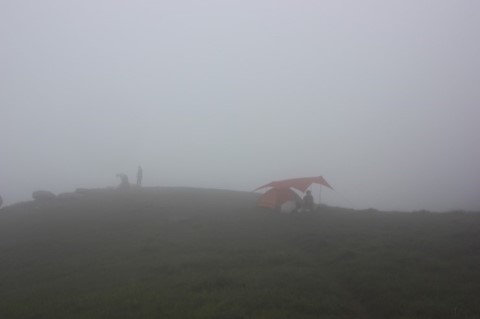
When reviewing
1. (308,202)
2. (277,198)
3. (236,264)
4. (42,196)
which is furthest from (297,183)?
(42,196)

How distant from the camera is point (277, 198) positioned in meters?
42.6

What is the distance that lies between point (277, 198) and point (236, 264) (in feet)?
60.1

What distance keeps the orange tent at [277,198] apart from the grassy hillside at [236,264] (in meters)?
2.11

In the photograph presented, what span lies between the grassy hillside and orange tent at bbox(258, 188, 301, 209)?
6.92ft

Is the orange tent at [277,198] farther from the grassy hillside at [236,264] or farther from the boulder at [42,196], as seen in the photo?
the boulder at [42,196]

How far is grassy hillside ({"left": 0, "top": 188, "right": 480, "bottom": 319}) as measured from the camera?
59.1 feet

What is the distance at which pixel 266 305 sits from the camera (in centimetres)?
1773

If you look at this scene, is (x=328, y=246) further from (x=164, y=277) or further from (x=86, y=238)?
(x=86, y=238)

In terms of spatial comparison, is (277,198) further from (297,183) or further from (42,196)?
(42,196)

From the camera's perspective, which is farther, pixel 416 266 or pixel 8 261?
pixel 8 261

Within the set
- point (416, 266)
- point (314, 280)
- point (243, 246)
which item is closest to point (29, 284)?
point (243, 246)

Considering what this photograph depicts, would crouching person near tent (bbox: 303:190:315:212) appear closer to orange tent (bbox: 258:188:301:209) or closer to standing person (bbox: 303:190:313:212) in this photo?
standing person (bbox: 303:190:313:212)

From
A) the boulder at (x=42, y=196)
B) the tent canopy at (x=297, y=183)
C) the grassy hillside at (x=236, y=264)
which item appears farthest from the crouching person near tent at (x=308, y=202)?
the boulder at (x=42, y=196)

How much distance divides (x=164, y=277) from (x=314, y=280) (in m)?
7.41
